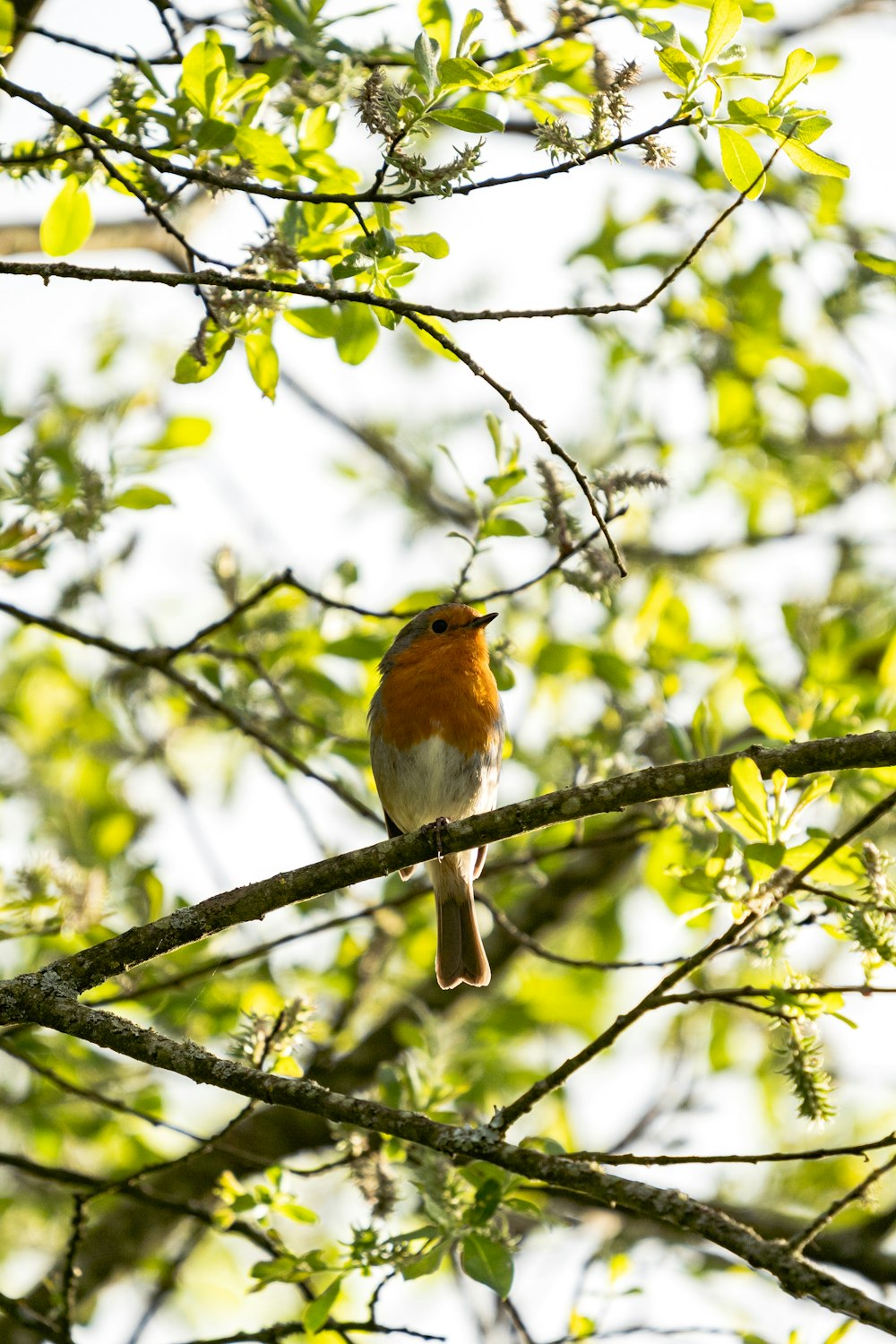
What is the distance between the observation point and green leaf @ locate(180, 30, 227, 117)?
355 centimetres

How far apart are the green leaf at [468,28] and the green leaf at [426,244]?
43 cm

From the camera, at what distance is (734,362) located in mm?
6926

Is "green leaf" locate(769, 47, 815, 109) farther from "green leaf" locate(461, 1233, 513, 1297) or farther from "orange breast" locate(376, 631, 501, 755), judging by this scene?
"orange breast" locate(376, 631, 501, 755)

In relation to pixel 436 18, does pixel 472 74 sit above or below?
below

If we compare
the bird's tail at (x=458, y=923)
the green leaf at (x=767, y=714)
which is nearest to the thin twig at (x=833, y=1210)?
the green leaf at (x=767, y=714)

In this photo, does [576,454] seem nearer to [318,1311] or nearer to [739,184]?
[739,184]

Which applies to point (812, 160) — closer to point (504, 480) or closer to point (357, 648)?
point (504, 480)

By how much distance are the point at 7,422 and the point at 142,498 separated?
0.57 metres

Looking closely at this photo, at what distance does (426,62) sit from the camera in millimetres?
2998

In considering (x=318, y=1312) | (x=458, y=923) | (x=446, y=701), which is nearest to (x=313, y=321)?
(x=446, y=701)

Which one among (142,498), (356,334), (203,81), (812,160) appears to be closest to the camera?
(812,160)

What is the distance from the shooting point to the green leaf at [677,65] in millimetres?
3146

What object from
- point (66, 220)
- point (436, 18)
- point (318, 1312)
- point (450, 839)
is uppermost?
point (436, 18)

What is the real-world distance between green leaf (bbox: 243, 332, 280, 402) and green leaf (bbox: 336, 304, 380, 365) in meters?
0.22
